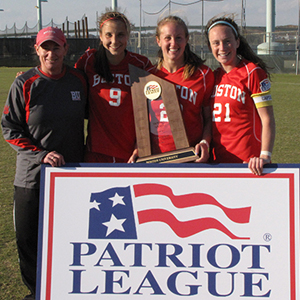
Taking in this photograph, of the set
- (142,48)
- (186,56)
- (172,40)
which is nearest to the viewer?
(172,40)

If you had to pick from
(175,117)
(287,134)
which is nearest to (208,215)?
(175,117)

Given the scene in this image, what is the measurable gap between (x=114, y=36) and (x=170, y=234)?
4.81 ft

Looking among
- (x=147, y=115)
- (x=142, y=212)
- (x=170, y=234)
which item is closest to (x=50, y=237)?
(x=142, y=212)

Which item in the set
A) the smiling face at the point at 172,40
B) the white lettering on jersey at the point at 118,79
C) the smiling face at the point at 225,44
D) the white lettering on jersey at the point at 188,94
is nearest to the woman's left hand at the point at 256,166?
the white lettering on jersey at the point at 188,94

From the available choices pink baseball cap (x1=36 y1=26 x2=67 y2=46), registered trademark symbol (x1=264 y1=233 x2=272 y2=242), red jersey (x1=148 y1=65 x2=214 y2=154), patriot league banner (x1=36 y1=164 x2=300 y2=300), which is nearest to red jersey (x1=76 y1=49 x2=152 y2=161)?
red jersey (x1=148 y1=65 x2=214 y2=154)

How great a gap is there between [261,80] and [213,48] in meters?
0.42

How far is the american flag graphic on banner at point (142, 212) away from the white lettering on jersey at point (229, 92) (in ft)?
2.32

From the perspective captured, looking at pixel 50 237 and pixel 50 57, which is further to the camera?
pixel 50 57

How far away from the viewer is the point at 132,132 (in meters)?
2.93

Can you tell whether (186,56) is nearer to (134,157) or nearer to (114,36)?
(114,36)

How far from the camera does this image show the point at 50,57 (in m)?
2.61

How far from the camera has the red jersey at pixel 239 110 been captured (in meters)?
2.59

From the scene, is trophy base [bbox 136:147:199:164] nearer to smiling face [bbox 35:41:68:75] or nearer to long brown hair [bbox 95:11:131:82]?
long brown hair [bbox 95:11:131:82]

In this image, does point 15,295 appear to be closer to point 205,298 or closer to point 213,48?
point 205,298
